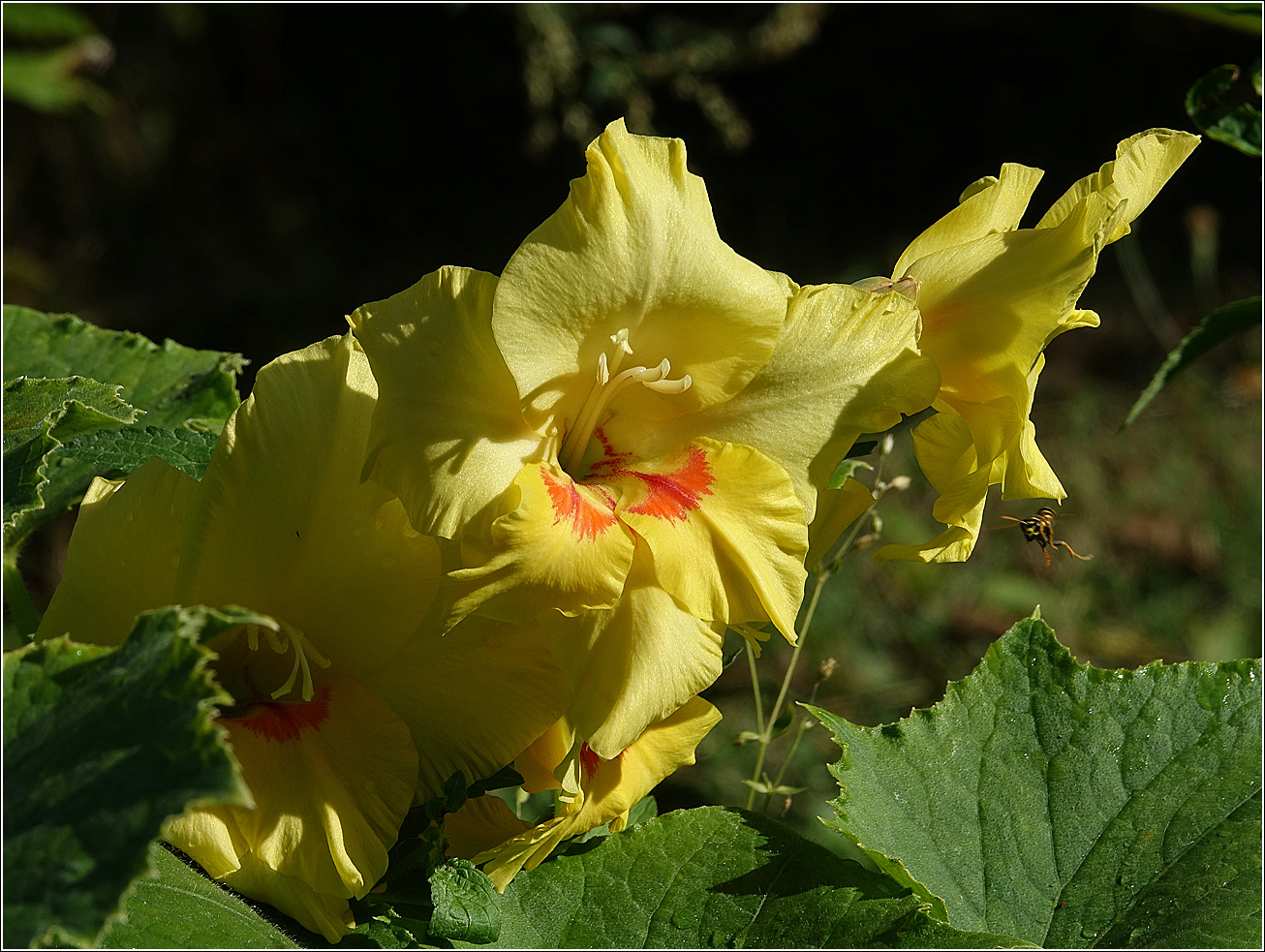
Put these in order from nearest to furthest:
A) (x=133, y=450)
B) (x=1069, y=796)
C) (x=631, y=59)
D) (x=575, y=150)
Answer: (x=133, y=450)
(x=1069, y=796)
(x=631, y=59)
(x=575, y=150)

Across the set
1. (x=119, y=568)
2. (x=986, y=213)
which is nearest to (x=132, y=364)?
(x=119, y=568)

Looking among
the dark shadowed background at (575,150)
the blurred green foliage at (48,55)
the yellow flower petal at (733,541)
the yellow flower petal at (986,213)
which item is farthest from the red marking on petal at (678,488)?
the dark shadowed background at (575,150)

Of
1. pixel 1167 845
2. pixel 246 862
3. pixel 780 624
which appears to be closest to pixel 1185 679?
pixel 1167 845

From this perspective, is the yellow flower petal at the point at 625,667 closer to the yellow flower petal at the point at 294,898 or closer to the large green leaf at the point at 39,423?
the yellow flower petal at the point at 294,898

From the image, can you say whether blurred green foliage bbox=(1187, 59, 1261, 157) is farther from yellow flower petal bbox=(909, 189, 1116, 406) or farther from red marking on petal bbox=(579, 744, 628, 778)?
red marking on petal bbox=(579, 744, 628, 778)

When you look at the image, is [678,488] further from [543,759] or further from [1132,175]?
[1132,175]

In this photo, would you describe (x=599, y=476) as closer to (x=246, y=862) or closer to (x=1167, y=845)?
(x=246, y=862)

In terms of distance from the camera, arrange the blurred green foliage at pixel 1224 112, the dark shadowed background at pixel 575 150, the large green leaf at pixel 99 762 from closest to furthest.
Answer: the large green leaf at pixel 99 762, the blurred green foliage at pixel 1224 112, the dark shadowed background at pixel 575 150
